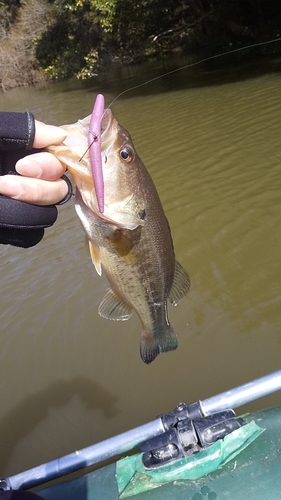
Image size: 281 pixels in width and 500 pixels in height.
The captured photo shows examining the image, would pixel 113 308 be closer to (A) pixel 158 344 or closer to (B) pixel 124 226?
(A) pixel 158 344

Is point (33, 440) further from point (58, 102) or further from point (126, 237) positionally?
point (58, 102)

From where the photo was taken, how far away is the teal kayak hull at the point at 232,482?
5.95 feet

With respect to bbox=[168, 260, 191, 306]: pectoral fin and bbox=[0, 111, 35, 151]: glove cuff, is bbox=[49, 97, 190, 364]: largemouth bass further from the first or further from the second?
bbox=[0, 111, 35, 151]: glove cuff

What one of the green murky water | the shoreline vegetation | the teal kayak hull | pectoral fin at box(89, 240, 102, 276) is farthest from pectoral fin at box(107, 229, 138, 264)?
the shoreline vegetation

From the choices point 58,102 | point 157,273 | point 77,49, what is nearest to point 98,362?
point 157,273

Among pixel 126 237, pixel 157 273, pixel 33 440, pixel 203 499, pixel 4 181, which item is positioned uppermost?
pixel 4 181

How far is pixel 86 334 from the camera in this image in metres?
4.52

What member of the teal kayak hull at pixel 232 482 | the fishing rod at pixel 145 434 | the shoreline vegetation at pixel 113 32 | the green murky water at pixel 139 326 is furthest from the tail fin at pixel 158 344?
the shoreline vegetation at pixel 113 32

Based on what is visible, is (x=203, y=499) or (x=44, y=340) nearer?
(x=203, y=499)

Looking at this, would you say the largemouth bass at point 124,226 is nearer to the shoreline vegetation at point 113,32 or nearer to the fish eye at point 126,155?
the fish eye at point 126,155

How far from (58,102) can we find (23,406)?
59.0 ft

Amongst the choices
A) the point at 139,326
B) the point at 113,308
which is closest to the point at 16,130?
the point at 113,308

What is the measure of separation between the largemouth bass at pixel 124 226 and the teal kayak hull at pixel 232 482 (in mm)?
838

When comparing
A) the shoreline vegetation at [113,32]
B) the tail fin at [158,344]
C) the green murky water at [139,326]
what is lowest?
the green murky water at [139,326]
